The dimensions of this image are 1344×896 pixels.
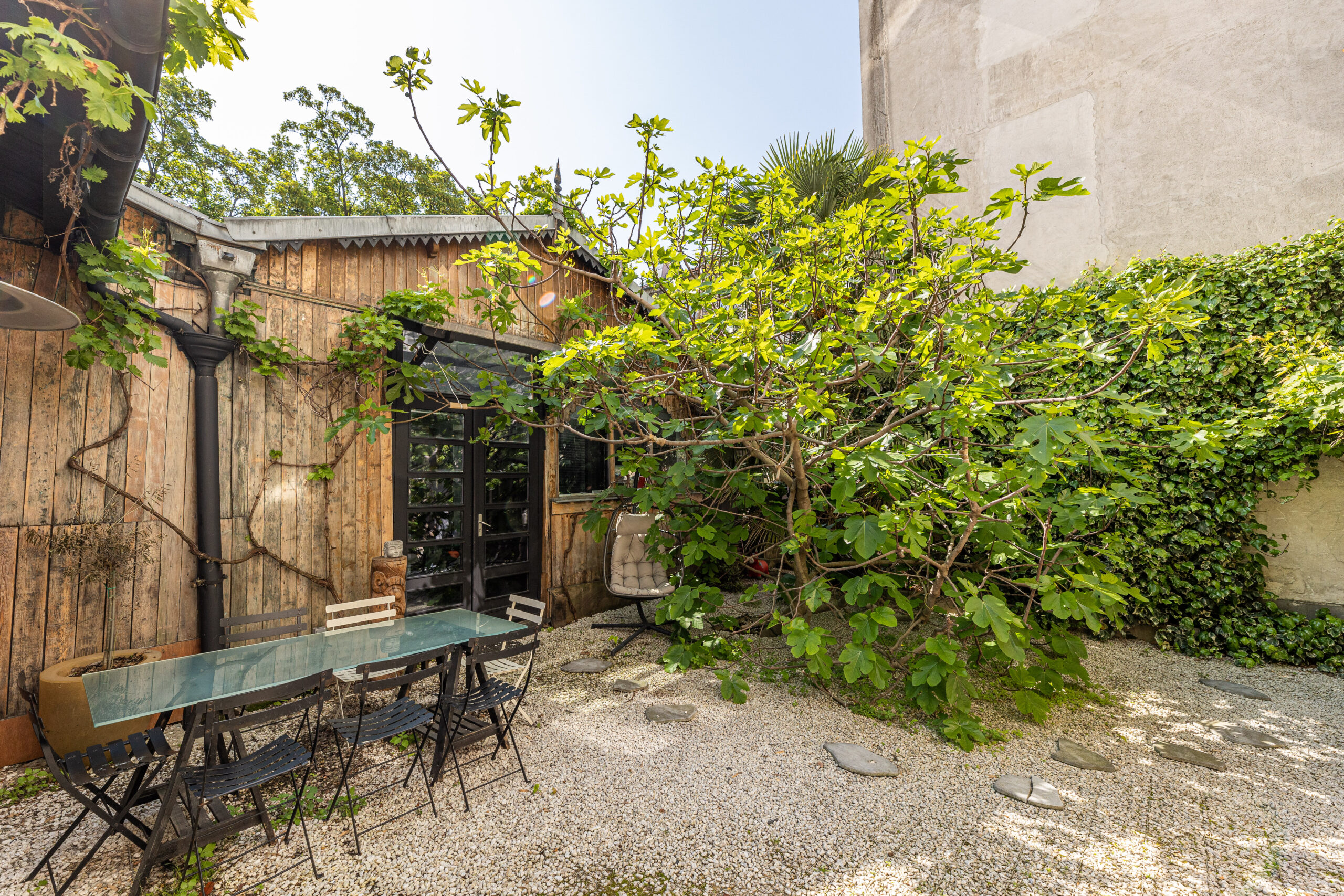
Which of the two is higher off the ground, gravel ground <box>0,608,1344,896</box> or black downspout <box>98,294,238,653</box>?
black downspout <box>98,294,238,653</box>

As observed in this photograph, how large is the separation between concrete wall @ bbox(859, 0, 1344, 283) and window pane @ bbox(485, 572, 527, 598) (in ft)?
21.8

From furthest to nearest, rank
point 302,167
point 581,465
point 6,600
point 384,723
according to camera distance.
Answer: point 302,167 → point 581,465 → point 6,600 → point 384,723

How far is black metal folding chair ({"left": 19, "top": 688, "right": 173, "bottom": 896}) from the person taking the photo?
6.24ft

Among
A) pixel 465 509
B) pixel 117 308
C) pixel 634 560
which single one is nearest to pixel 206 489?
pixel 117 308

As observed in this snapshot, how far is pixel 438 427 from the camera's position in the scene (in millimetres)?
4770

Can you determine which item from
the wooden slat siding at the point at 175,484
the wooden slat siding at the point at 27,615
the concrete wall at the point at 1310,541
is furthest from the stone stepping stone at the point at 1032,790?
the wooden slat siding at the point at 27,615

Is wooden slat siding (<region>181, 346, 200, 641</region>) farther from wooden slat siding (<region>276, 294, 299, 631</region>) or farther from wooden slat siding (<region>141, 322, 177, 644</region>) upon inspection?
wooden slat siding (<region>276, 294, 299, 631</region>)

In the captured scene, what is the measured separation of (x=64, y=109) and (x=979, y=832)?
4874mm

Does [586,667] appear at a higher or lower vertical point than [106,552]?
lower

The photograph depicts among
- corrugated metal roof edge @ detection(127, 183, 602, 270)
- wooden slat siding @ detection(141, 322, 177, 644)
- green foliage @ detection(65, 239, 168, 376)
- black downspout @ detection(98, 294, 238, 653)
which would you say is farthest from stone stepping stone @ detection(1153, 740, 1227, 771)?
green foliage @ detection(65, 239, 168, 376)

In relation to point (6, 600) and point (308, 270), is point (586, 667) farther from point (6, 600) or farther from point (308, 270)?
point (308, 270)

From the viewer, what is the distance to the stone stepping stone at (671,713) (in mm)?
3523

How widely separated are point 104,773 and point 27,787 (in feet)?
4.61

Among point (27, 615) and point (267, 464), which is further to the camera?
point (267, 464)
